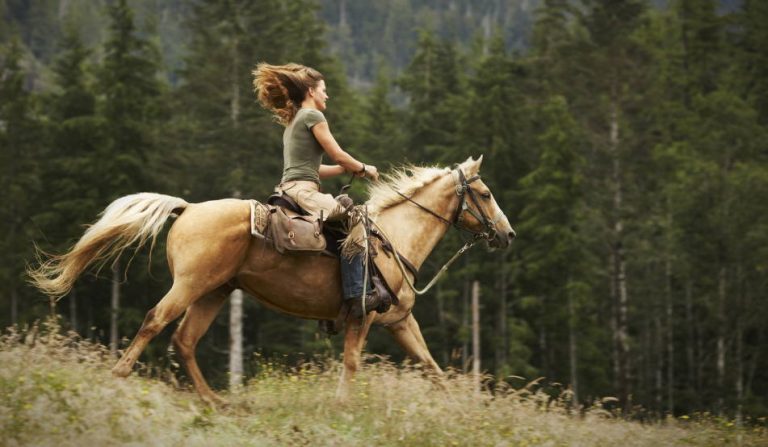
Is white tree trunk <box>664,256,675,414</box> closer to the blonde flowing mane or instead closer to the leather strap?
the blonde flowing mane

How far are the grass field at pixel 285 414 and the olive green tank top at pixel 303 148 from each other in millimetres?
2134

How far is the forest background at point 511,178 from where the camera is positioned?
3347 cm

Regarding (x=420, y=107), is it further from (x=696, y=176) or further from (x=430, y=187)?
(x=430, y=187)

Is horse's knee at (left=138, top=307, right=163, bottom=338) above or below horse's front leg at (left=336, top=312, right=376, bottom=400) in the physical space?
above

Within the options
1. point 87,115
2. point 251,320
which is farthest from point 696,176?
point 87,115

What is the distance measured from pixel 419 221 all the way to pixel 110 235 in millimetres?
3312

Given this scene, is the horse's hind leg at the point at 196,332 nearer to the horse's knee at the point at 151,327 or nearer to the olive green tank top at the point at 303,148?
the horse's knee at the point at 151,327

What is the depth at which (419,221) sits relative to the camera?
1003 centimetres

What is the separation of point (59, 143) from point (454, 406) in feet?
105

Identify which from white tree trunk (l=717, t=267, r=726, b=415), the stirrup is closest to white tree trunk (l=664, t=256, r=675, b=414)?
white tree trunk (l=717, t=267, r=726, b=415)

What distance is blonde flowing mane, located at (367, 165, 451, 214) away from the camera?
996cm

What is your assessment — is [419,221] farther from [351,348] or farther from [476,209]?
[351,348]

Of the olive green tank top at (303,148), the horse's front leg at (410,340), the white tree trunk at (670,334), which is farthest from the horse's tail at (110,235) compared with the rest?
the white tree trunk at (670,334)

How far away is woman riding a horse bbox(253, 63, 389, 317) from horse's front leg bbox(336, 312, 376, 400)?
0.19 m
